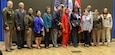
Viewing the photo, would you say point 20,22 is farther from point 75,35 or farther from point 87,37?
point 87,37

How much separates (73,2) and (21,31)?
2.61 meters

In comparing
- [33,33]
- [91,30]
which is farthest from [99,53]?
[33,33]

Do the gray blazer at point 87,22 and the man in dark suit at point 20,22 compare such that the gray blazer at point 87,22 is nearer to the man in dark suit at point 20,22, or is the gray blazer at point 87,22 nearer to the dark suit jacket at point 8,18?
the man in dark suit at point 20,22

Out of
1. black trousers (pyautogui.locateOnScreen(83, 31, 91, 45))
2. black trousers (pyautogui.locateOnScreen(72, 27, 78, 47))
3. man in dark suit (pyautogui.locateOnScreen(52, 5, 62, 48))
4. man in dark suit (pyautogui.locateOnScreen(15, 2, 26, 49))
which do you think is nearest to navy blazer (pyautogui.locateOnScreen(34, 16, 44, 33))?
man in dark suit (pyautogui.locateOnScreen(15, 2, 26, 49))

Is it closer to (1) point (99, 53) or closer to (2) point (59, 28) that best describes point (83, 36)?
(2) point (59, 28)

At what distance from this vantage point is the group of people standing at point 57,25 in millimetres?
7746

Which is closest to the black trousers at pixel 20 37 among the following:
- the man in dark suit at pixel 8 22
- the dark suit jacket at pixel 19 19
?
the dark suit jacket at pixel 19 19

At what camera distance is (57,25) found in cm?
827

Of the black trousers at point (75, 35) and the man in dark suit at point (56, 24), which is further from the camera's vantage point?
the black trousers at point (75, 35)

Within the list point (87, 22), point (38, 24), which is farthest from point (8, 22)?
point (87, 22)

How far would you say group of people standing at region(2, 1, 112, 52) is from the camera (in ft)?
25.4

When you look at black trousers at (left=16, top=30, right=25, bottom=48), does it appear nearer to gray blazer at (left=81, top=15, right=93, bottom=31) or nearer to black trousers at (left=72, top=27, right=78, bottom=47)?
black trousers at (left=72, top=27, right=78, bottom=47)

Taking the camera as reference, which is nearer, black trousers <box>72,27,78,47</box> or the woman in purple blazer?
the woman in purple blazer

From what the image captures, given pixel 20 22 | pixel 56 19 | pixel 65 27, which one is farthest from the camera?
pixel 65 27
